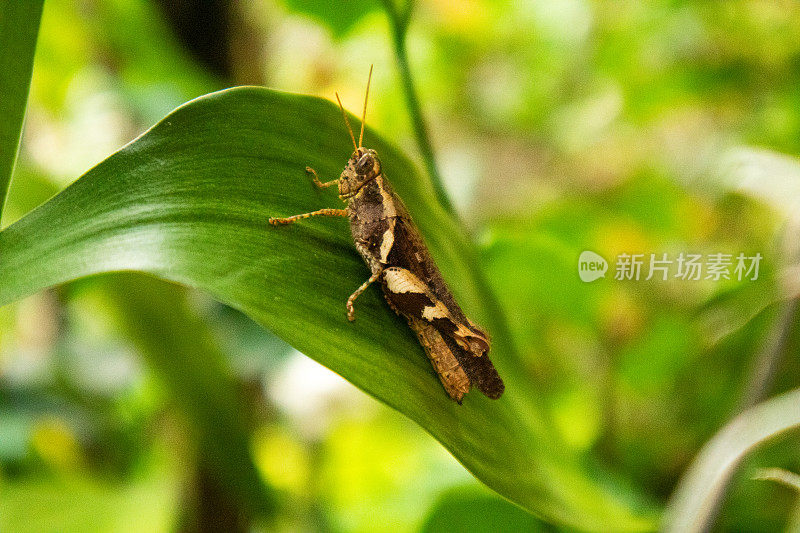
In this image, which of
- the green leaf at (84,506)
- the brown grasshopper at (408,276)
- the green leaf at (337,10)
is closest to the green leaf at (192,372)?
the green leaf at (84,506)

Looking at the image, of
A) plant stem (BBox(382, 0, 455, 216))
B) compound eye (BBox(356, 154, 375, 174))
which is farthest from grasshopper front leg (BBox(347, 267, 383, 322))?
plant stem (BBox(382, 0, 455, 216))

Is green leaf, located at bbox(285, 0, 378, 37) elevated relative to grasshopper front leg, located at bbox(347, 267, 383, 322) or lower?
elevated

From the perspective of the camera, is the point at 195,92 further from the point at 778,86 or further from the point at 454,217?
the point at 778,86

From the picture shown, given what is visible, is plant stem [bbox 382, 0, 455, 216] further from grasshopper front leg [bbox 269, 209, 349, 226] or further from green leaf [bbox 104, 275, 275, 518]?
green leaf [bbox 104, 275, 275, 518]

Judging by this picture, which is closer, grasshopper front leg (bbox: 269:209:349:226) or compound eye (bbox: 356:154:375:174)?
grasshopper front leg (bbox: 269:209:349:226)

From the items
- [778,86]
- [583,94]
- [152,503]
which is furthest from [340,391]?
[778,86]

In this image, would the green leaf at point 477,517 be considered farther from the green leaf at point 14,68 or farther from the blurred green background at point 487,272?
the green leaf at point 14,68

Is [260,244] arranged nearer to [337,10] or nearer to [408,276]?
[408,276]

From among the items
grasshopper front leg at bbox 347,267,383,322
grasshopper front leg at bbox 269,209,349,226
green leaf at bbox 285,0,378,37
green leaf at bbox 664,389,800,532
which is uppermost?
green leaf at bbox 285,0,378,37
